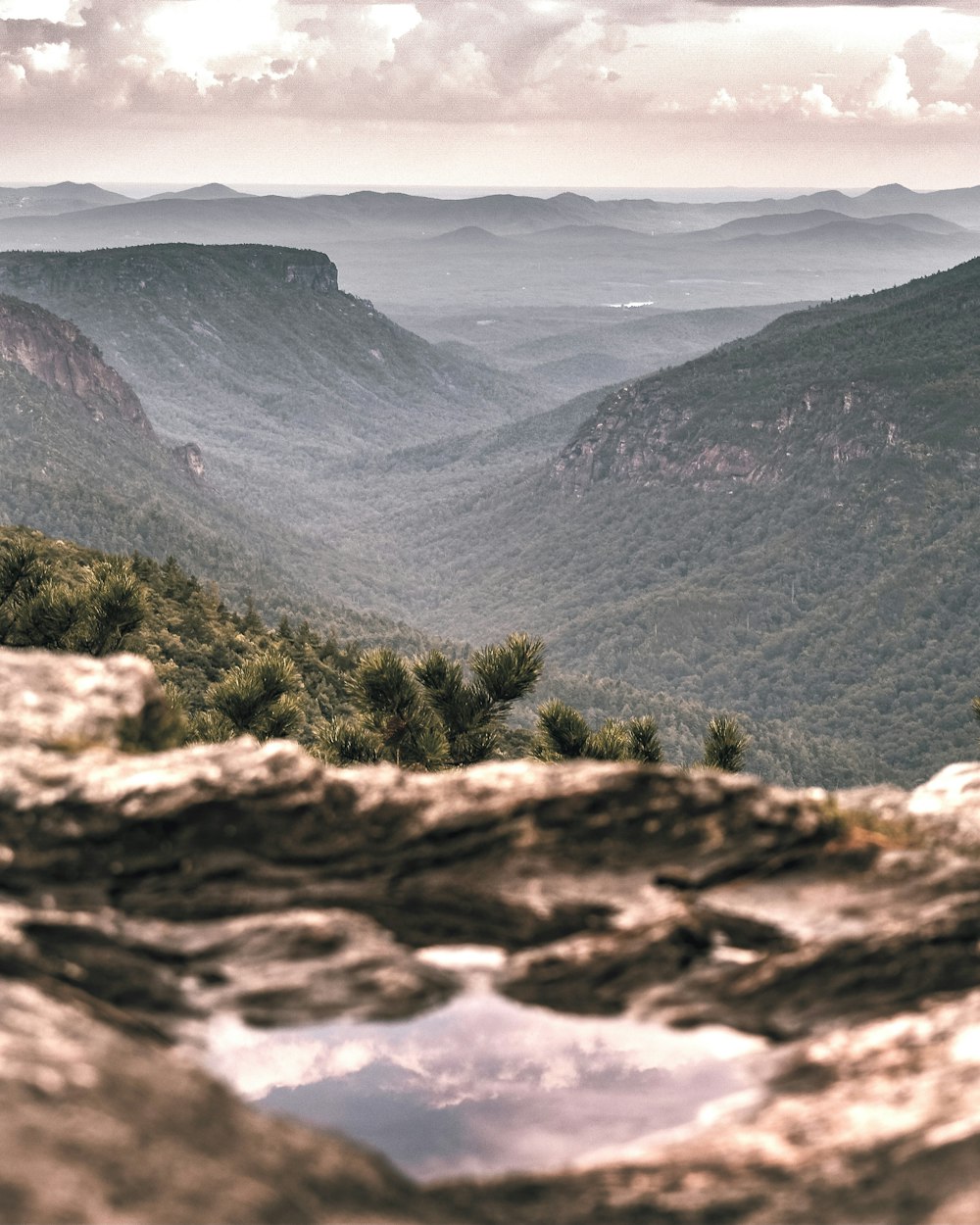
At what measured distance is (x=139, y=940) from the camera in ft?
33.7

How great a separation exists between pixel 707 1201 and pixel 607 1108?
156 centimetres

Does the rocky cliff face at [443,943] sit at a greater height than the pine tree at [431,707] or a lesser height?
greater

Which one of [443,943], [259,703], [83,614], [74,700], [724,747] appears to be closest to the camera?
[443,943]

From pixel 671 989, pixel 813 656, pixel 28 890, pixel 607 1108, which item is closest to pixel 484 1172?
pixel 607 1108

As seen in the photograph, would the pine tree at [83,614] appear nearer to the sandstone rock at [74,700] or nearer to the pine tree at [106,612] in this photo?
the pine tree at [106,612]

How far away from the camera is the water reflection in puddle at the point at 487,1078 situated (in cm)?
943

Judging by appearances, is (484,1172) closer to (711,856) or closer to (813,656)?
(711,856)

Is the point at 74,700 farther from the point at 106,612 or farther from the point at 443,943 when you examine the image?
the point at 106,612

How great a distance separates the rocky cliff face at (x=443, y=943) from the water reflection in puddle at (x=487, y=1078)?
8.1 inches

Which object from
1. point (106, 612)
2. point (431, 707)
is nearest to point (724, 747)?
point (431, 707)

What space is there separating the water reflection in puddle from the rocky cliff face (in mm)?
205

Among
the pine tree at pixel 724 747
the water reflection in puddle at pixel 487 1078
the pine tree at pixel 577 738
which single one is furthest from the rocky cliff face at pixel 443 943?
the pine tree at pixel 724 747

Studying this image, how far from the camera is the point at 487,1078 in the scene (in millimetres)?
10055

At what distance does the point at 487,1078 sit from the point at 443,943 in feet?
4.02
